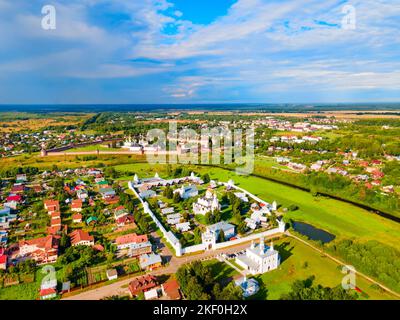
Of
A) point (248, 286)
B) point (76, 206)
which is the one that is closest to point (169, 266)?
point (248, 286)

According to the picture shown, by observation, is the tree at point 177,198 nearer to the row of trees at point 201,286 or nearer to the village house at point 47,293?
the row of trees at point 201,286

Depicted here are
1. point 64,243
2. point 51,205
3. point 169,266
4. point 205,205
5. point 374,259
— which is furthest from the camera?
point 51,205

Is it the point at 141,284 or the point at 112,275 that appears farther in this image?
the point at 112,275

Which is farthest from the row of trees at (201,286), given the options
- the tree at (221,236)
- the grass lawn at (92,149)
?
the grass lawn at (92,149)

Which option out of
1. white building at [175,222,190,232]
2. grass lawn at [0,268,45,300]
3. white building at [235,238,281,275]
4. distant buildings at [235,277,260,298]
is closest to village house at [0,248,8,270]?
grass lawn at [0,268,45,300]

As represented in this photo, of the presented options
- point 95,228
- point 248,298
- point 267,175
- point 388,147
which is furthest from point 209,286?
point 388,147

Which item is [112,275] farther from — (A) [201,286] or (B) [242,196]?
(B) [242,196]

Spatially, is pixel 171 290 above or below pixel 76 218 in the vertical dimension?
below
